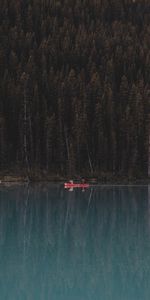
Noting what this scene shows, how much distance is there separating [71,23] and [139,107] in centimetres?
5037

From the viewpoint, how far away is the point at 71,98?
96.3m

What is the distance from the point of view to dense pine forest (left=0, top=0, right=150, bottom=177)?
3460 inches

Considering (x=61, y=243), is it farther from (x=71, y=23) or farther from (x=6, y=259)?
(x=71, y=23)

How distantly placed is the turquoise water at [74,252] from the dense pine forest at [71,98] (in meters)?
40.2

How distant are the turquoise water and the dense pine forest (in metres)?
40.2

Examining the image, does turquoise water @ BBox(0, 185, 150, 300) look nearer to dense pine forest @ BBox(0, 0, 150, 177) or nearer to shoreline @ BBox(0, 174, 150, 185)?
shoreline @ BBox(0, 174, 150, 185)

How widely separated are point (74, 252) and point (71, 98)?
71.7m

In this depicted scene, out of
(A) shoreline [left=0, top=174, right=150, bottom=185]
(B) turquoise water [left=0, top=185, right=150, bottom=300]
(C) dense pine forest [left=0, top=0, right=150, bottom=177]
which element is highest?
(C) dense pine forest [left=0, top=0, right=150, bottom=177]

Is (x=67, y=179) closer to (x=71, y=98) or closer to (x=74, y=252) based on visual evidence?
(x=71, y=98)

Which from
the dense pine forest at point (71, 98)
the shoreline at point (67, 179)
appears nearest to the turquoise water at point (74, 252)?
the shoreline at point (67, 179)

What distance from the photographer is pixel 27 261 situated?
2369 cm

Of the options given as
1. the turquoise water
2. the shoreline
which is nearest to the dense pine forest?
the shoreline

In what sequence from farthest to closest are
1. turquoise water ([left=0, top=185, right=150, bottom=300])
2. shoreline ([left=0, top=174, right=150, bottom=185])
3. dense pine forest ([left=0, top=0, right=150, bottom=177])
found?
dense pine forest ([left=0, top=0, right=150, bottom=177]) < shoreline ([left=0, top=174, right=150, bottom=185]) < turquoise water ([left=0, top=185, right=150, bottom=300])

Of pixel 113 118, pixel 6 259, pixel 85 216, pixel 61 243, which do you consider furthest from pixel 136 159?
pixel 6 259
